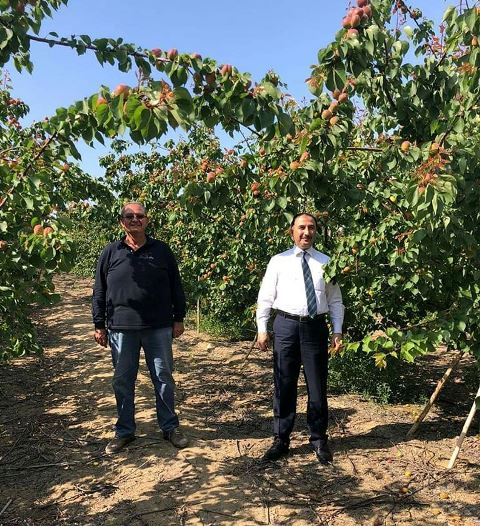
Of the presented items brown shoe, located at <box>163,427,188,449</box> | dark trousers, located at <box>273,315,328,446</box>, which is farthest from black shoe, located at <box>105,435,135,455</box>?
dark trousers, located at <box>273,315,328,446</box>

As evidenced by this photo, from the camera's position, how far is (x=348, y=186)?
10.1ft

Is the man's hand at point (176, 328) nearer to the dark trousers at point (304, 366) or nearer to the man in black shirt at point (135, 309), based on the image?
the man in black shirt at point (135, 309)

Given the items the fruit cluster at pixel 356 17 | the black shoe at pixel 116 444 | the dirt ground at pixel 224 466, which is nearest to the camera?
the fruit cluster at pixel 356 17

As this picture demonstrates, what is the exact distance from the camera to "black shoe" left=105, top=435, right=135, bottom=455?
365 cm

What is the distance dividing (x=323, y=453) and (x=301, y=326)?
0.95 metres

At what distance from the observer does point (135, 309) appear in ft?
11.4

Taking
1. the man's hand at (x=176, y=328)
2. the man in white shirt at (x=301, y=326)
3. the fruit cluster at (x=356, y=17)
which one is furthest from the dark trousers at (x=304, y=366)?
the fruit cluster at (x=356, y=17)

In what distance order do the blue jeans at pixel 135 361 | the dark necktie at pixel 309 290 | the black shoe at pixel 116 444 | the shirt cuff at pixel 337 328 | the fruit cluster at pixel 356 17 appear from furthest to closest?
the black shoe at pixel 116 444 → the blue jeans at pixel 135 361 → the shirt cuff at pixel 337 328 → the dark necktie at pixel 309 290 → the fruit cluster at pixel 356 17

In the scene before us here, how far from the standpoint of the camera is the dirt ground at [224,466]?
2879mm

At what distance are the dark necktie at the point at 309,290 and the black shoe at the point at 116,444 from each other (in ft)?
5.76

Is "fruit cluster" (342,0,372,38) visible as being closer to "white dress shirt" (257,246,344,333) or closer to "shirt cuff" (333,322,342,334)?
"white dress shirt" (257,246,344,333)

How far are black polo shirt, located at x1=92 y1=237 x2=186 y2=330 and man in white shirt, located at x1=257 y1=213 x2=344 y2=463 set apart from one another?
2.32 feet

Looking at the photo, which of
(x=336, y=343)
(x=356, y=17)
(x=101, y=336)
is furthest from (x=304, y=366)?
(x=356, y=17)

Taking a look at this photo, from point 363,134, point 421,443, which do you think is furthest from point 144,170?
point 421,443
